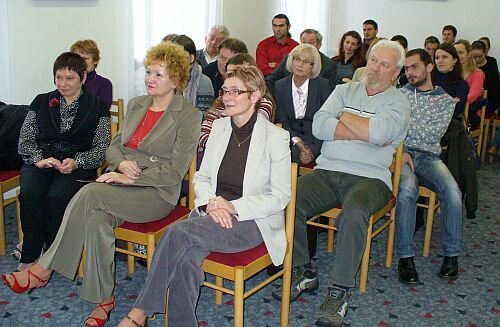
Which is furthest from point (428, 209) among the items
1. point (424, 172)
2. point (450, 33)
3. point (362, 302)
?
point (450, 33)

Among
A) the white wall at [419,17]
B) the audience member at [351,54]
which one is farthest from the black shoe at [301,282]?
the white wall at [419,17]

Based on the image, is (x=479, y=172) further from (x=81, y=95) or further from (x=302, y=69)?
(x=81, y=95)

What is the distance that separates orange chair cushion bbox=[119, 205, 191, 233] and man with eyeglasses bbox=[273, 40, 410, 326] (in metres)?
0.58

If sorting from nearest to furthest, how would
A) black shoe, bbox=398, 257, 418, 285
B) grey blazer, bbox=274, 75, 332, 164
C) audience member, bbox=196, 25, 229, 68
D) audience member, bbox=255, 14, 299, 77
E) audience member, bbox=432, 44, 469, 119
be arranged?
black shoe, bbox=398, 257, 418, 285
grey blazer, bbox=274, 75, 332, 164
audience member, bbox=432, 44, 469, 119
audience member, bbox=196, 25, 229, 68
audience member, bbox=255, 14, 299, 77

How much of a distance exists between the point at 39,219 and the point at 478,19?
20.2ft

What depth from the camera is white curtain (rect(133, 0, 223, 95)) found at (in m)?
5.27

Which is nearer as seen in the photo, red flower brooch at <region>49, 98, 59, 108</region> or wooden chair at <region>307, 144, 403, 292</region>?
wooden chair at <region>307, 144, 403, 292</region>

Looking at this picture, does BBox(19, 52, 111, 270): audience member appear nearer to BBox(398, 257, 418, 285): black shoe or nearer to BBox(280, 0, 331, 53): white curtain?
BBox(398, 257, 418, 285): black shoe

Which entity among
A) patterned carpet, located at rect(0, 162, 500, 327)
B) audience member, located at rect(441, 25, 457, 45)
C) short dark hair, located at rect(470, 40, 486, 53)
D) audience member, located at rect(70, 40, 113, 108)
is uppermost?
audience member, located at rect(441, 25, 457, 45)

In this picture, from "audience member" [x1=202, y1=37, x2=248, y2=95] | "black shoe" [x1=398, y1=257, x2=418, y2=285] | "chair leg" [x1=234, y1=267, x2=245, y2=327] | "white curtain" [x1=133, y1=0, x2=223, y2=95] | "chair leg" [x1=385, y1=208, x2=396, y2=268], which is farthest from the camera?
"white curtain" [x1=133, y1=0, x2=223, y2=95]

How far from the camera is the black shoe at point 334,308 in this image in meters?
2.76

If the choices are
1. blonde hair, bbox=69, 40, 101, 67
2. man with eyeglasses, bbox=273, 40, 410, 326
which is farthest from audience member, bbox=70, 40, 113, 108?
man with eyeglasses, bbox=273, 40, 410, 326

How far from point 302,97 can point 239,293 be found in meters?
1.88

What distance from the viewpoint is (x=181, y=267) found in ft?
7.77
